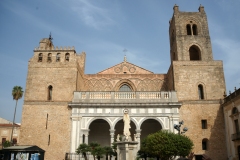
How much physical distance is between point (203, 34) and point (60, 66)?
15830 mm

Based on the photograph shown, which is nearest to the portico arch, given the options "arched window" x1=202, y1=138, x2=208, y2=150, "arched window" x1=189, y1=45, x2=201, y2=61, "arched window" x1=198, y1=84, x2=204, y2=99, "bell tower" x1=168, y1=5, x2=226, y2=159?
"bell tower" x1=168, y1=5, x2=226, y2=159

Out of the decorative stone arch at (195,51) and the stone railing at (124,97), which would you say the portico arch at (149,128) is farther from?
the decorative stone arch at (195,51)

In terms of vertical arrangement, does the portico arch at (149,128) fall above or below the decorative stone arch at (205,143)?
above

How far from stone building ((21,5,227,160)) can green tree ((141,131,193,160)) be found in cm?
440

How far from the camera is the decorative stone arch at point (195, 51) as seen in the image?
26469 mm

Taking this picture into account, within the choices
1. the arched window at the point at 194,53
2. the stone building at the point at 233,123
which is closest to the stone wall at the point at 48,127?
the stone building at the point at 233,123

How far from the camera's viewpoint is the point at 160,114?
22.6m

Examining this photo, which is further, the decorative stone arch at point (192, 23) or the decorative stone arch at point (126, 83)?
the decorative stone arch at point (126, 83)

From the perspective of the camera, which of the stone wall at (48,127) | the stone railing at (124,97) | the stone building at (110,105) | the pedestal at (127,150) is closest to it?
the pedestal at (127,150)

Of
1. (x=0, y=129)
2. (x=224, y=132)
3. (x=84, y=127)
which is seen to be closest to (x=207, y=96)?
(x=224, y=132)

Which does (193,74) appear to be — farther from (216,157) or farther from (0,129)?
(0,129)

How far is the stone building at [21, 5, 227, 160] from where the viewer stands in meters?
21.9

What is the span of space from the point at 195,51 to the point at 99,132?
552 inches

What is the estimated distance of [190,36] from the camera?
26859 millimetres
